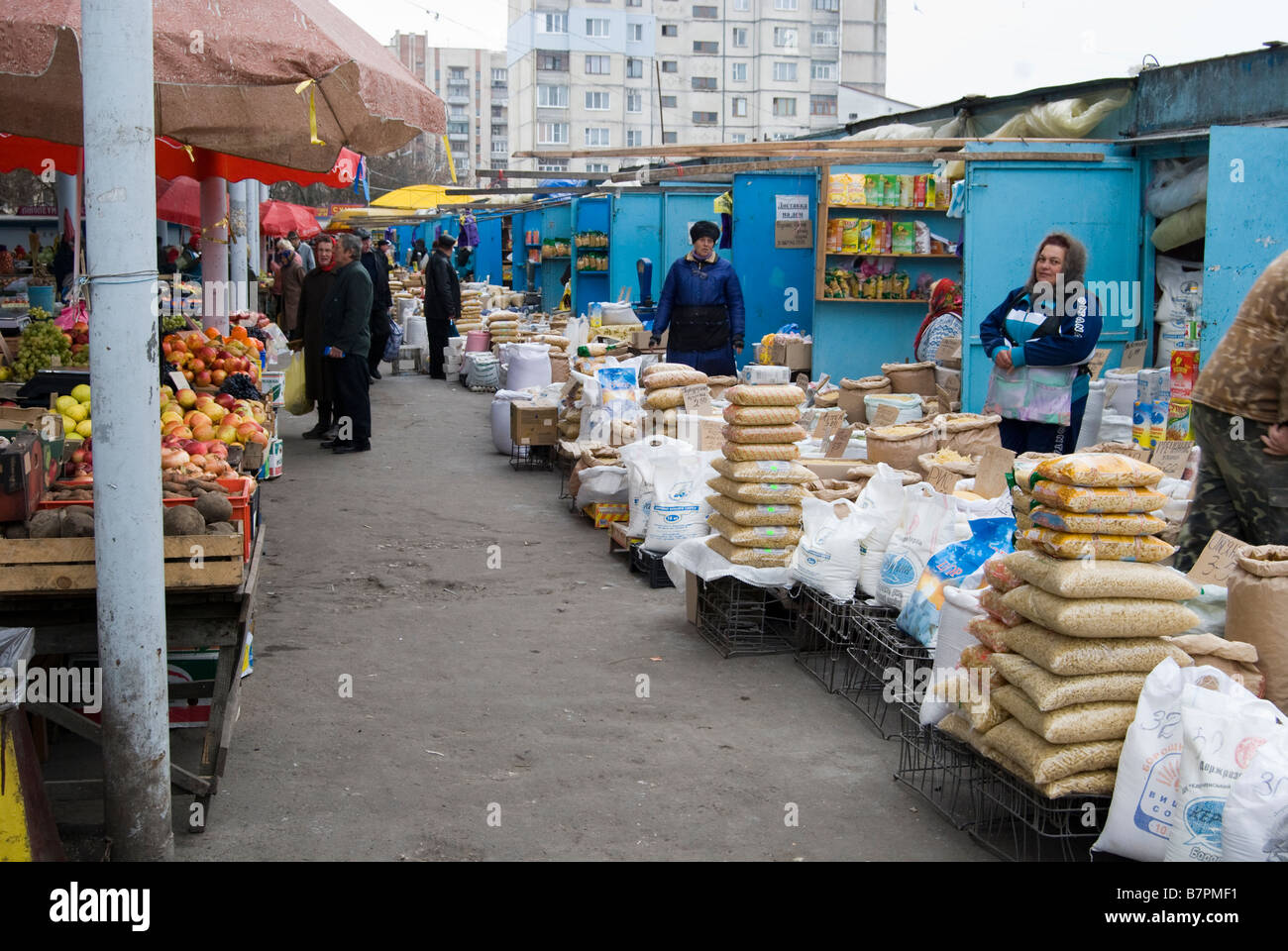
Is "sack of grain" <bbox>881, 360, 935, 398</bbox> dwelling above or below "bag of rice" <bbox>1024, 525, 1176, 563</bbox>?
above

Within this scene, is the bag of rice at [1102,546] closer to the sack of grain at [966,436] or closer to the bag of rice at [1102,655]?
the bag of rice at [1102,655]

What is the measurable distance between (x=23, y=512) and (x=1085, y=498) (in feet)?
12.2

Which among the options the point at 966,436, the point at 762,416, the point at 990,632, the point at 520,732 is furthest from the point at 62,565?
the point at 966,436

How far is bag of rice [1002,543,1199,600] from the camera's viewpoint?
3977mm

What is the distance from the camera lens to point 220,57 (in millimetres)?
5098

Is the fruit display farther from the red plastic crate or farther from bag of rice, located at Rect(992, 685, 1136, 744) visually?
bag of rice, located at Rect(992, 685, 1136, 744)

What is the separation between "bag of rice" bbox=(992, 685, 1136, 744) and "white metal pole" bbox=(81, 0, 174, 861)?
2.77 metres

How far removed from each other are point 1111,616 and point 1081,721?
35 centimetres

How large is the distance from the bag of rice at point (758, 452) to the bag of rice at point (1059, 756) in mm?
2732

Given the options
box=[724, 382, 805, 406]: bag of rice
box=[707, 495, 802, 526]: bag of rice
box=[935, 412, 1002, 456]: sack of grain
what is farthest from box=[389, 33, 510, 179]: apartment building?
box=[707, 495, 802, 526]: bag of rice

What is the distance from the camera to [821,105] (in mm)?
91188

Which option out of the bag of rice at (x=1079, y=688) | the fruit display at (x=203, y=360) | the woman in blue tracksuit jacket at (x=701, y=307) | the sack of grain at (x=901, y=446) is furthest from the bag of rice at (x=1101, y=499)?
the woman in blue tracksuit jacket at (x=701, y=307)

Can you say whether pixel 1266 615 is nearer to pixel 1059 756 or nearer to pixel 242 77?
pixel 1059 756

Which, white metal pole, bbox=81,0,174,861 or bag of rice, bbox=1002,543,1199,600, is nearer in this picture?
white metal pole, bbox=81,0,174,861
